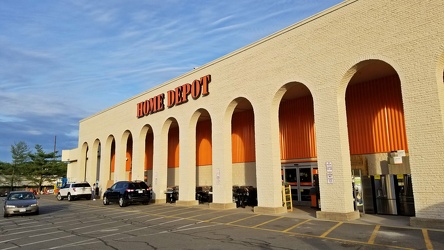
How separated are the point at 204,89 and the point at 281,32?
6571 mm

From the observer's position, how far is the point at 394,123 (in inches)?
602

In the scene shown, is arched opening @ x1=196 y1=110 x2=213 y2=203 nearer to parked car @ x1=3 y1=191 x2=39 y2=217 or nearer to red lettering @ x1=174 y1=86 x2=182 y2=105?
red lettering @ x1=174 y1=86 x2=182 y2=105

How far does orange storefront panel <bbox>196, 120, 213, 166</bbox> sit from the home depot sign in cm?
358

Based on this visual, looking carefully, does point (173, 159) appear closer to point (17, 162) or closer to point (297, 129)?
point (297, 129)

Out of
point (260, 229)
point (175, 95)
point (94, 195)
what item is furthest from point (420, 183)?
point (94, 195)

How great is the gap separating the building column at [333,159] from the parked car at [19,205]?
15601 mm

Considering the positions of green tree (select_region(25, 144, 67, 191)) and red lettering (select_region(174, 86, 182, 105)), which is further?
green tree (select_region(25, 144, 67, 191))

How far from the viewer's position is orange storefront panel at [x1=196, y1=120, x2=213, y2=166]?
84.4ft

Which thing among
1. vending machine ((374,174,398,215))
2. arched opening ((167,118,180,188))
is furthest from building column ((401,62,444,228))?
arched opening ((167,118,180,188))

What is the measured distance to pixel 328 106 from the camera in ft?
45.2

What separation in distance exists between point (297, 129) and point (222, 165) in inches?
199

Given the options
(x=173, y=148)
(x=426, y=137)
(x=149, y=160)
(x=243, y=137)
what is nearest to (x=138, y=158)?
(x=173, y=148)

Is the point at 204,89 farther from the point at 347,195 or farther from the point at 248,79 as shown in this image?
the point at 347,195

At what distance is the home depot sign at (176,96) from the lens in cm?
2102
